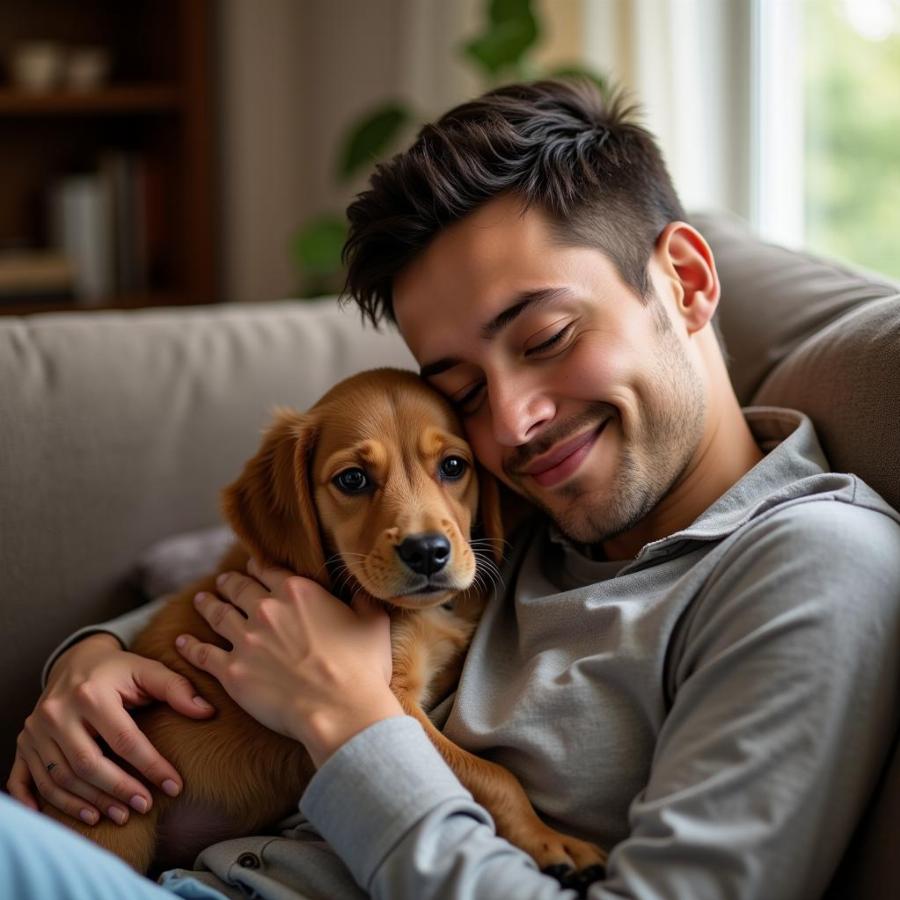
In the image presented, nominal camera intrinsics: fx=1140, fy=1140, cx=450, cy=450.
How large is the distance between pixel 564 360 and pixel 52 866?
768 millimetres

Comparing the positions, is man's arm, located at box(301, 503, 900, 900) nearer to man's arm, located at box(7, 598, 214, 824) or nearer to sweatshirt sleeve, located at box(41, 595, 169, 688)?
man's arm, located at box(7, 598, 214, 824)

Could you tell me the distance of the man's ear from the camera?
1496 millimetres

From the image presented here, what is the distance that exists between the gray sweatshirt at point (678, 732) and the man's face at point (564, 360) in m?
0.11

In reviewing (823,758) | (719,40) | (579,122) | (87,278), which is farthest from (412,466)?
(87,278)

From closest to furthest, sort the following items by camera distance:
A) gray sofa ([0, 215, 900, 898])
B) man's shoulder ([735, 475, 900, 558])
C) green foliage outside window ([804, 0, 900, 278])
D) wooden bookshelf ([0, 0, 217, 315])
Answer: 1. man's shoulder ([735, 475, 900, 558])
2. gray sofa ([0, 215, 900, 898])
3. green foliage outside window ([804, 0, 900, 278])
4. wooden bookshelf ([0, 0, 217, 315])

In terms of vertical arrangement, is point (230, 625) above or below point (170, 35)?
below

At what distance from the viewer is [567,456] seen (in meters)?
1.39

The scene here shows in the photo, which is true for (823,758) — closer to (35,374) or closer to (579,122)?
(579,122)

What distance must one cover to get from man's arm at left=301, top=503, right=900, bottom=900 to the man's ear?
399 mm

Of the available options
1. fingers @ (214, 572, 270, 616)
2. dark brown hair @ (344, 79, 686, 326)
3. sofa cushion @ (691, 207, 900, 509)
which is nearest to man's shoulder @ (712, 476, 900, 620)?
sofa cushion @ (691, 207, 900, 509)

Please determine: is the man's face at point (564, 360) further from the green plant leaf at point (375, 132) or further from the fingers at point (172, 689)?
the green plant leaf at point (375, 132)

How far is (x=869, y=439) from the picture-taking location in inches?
53.4

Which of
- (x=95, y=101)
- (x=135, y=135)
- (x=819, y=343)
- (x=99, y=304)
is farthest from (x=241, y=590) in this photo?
(x=135, y=135)

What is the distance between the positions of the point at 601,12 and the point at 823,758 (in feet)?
7.97
